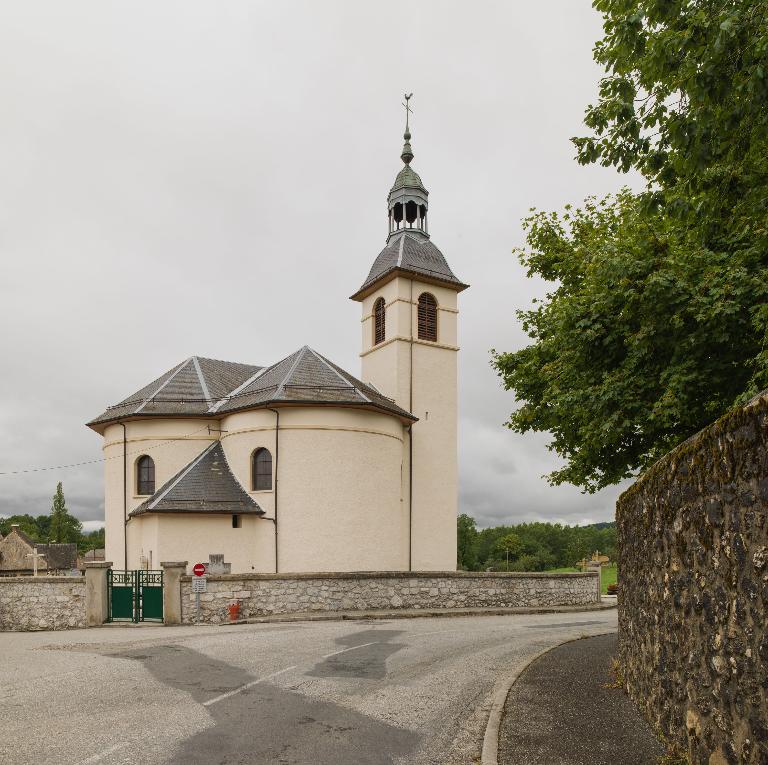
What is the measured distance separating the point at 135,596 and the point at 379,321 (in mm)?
17290

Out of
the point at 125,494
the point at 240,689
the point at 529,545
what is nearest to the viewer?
the point at 240,689

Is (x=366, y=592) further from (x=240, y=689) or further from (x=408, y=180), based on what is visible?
(x=408, y=180)

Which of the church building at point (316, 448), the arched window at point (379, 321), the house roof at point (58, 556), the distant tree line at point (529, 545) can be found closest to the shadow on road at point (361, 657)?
the church building at point (316, 448)

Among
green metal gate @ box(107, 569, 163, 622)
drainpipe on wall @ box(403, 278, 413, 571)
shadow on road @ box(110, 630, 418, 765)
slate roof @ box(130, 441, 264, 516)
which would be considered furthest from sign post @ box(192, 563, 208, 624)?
drainpipe on wall @ box(403, 278, 413, 571)

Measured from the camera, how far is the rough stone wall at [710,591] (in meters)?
4.23

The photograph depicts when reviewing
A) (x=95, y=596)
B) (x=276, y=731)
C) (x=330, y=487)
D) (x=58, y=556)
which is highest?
(x=330, y=487)

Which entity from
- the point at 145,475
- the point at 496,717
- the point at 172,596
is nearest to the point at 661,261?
the point at 496,717

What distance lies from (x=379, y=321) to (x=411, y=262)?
3.11 metres

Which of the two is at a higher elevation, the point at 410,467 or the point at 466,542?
the point at 410,467

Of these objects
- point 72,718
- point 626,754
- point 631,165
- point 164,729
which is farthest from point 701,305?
point 72,718

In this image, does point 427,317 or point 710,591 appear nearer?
point 710,591

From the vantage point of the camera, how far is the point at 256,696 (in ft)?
29.9

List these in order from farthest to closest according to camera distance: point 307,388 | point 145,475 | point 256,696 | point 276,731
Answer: point 145,475, point 307,388, point 256,696, point 276,731

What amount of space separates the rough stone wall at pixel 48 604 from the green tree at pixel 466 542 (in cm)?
6527
